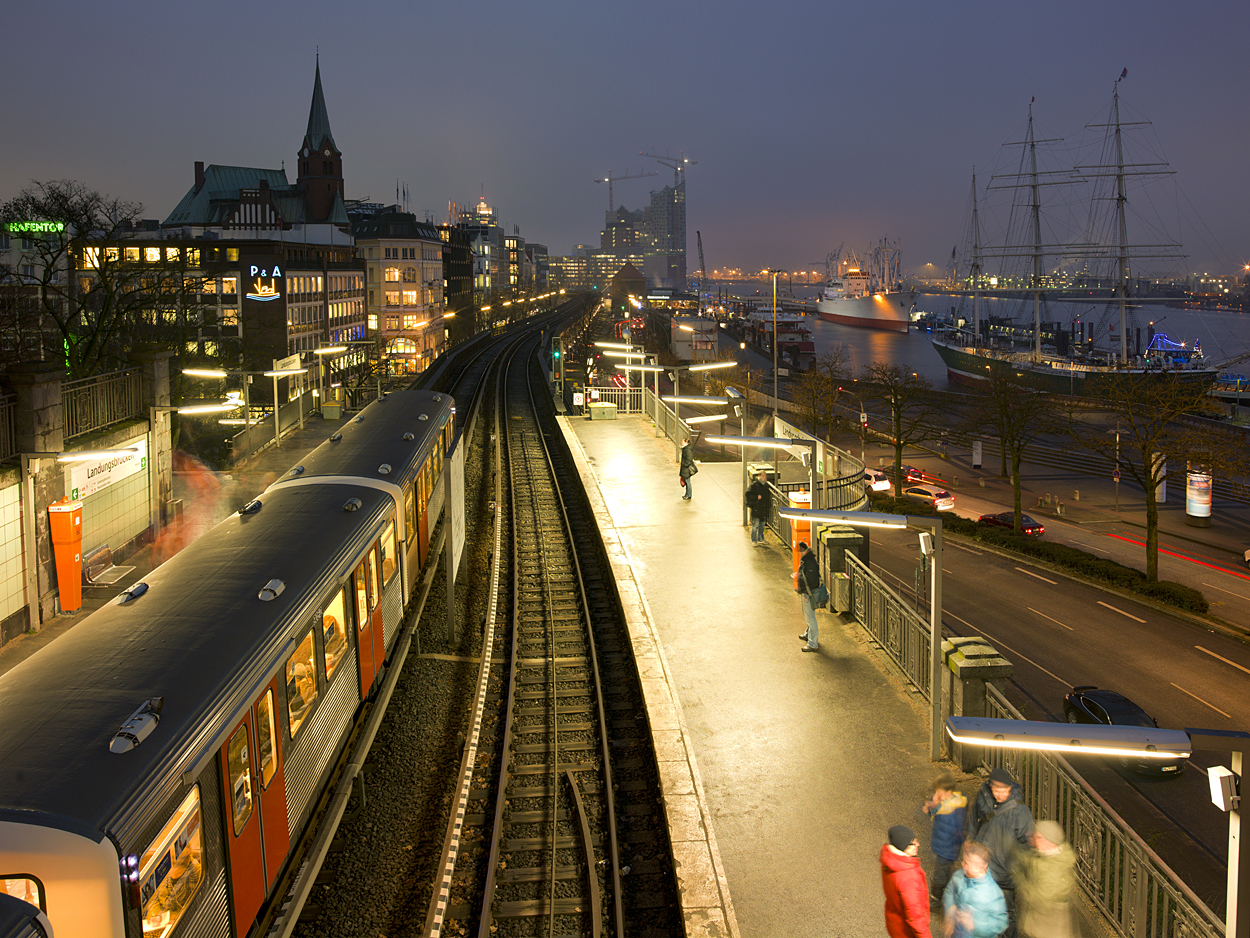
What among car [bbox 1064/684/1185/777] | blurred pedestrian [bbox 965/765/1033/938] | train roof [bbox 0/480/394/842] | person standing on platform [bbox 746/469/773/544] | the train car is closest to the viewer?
the train car

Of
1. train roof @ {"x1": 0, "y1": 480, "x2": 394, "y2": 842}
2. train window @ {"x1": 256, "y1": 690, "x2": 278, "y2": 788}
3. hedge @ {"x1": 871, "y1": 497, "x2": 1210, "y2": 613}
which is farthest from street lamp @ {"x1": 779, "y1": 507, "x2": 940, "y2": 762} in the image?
hedge @ {"x1": 871, "y1": 497, "x2": 1210, "y2": 613}

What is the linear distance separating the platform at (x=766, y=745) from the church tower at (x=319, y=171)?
102137mm

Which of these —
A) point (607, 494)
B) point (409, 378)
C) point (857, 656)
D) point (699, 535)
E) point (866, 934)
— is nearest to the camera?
point (866, 934)

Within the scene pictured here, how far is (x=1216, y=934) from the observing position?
18.6 feet

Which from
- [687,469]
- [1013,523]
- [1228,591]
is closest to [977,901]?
[687,469]

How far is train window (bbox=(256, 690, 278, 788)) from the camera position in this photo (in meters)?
6.89

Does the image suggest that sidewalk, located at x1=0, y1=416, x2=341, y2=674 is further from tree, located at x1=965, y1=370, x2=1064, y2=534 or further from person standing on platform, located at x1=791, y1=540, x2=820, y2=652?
tree, located at x1=965, y1=370, x2=1064, y2=534

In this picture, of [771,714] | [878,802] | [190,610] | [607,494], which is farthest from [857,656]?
[607,494]

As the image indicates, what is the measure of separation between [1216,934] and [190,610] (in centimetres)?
736

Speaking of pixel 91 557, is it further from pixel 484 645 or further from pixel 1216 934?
pixel 1216 934

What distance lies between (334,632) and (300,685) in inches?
46.7

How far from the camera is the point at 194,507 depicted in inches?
831

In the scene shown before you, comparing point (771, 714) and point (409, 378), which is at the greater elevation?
point (409, 378)

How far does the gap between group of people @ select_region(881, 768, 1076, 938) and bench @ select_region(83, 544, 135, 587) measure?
13.8m
